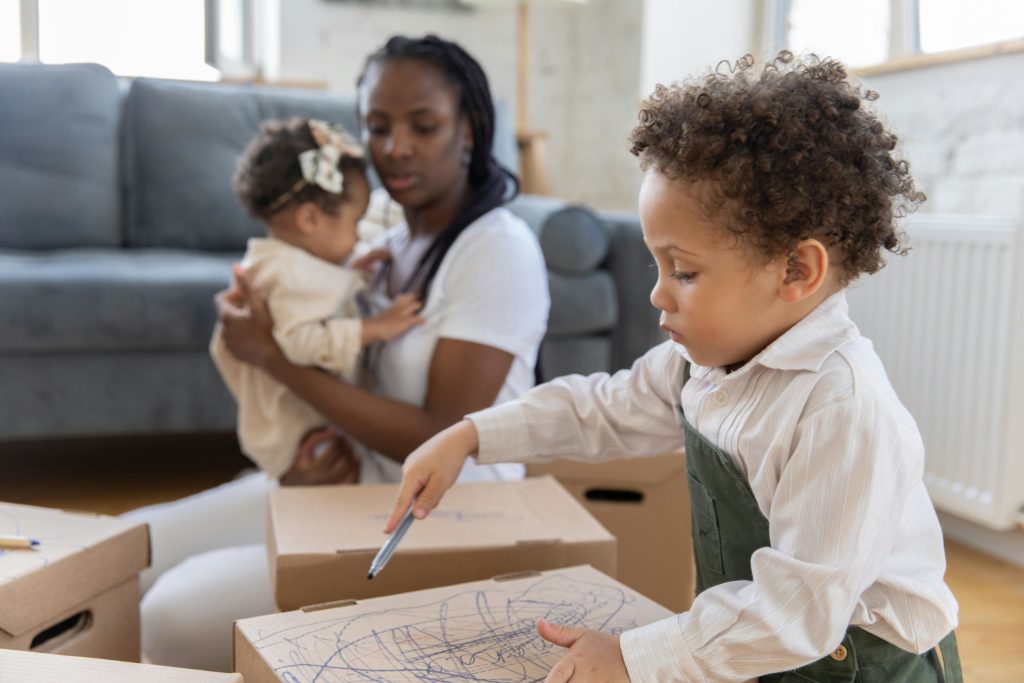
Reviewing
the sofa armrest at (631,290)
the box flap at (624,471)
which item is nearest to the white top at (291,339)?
the box flap at (624,471)

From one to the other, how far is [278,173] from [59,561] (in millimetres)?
733

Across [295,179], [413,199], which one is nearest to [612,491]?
[413,199]

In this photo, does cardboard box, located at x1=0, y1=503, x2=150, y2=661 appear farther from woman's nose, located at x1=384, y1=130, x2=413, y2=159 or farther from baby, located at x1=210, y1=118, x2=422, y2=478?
woman's nose, located at x1=384, y1=130, x2=413, y2=159

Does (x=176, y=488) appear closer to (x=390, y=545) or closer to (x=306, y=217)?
(x=306, y=217)

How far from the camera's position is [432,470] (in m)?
0.90

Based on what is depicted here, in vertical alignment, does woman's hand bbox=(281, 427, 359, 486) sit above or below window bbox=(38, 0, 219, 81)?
below

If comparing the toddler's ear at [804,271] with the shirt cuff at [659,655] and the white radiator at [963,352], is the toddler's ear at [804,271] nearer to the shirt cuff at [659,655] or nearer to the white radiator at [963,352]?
the shirt cuff at [659,655]

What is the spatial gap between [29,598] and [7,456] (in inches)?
75.1

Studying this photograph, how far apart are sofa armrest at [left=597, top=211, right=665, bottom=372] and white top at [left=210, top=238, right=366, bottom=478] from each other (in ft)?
3.19

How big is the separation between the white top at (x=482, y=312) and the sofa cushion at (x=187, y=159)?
4.86 feet

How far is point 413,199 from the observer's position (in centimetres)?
140

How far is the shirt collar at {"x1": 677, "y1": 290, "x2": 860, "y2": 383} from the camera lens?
74cm

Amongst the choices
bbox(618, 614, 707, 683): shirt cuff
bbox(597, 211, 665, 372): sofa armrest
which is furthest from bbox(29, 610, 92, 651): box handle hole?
bbox(597, 211, 665, 372): sofa armrest

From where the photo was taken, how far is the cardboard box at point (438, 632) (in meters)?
0.73
